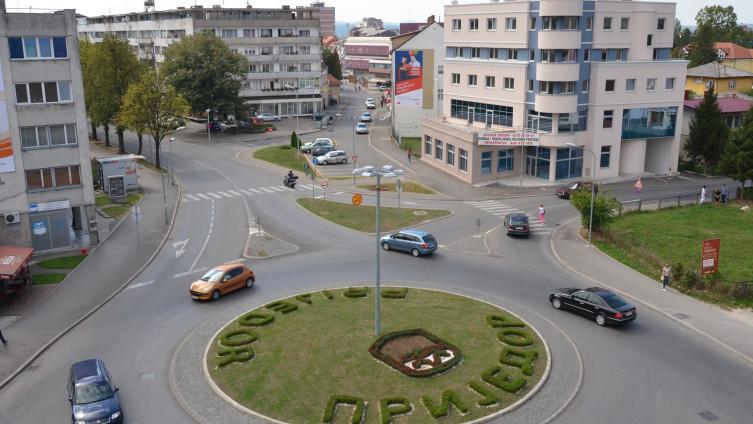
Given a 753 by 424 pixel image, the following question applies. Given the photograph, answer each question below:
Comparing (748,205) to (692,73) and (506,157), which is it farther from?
(692,73)

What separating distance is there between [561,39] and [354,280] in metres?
37.2

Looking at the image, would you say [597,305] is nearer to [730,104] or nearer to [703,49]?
[730,104]

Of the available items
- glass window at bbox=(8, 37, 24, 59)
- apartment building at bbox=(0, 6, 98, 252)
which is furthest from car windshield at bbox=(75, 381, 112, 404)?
glass window at bbox=(8, 37, 24, 59)

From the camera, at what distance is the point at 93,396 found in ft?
78.9

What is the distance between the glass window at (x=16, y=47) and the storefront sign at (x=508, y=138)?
4009 centimetres

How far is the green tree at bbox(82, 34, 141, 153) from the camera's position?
7769 cm

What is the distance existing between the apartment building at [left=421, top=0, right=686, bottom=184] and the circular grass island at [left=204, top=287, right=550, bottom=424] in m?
34.7

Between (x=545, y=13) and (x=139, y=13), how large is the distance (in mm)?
101817

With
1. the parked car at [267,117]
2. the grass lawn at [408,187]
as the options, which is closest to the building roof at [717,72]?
the grass lawn at [408,187]

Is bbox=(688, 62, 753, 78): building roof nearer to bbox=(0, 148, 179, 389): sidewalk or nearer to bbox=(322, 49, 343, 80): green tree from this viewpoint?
bbox=(0, 148, 179, 389): sidewalk

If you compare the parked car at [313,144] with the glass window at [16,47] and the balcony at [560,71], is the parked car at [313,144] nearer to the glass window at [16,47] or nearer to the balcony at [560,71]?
the balcony at [560,71]

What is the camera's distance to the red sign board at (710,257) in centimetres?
3753

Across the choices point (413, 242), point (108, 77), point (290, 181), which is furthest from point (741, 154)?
point (108, 77)

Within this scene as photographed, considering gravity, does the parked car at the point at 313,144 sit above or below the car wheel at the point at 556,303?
above
